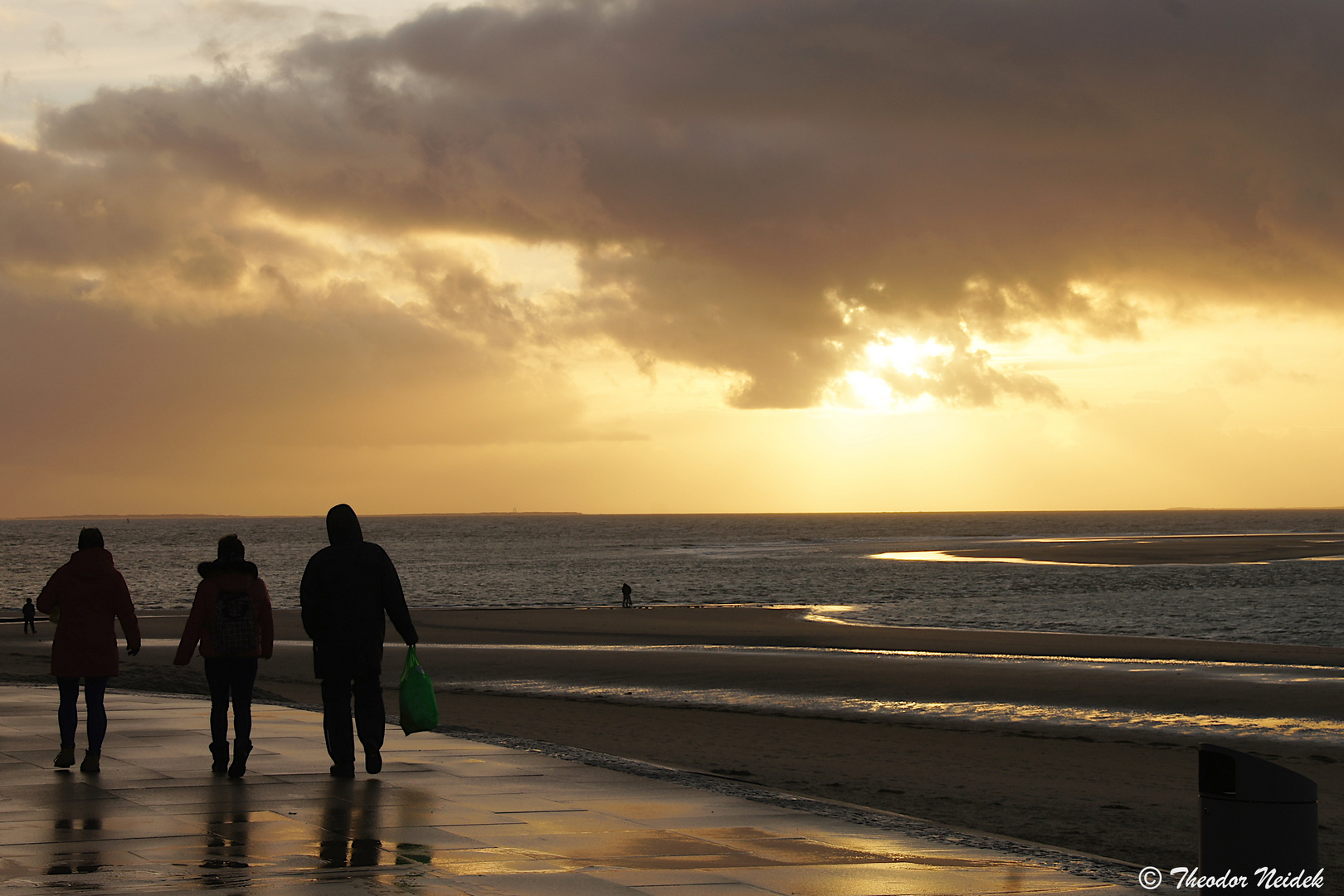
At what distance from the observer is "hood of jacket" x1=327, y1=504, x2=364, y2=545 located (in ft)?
32.8

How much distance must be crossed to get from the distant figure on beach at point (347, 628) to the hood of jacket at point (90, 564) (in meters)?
1.75

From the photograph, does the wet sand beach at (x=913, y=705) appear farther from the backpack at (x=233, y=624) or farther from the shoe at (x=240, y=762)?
the backpack at (x=233, y=624)

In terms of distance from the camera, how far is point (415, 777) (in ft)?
32.8

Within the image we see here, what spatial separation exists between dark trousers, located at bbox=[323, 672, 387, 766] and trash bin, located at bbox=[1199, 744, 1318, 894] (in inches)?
266

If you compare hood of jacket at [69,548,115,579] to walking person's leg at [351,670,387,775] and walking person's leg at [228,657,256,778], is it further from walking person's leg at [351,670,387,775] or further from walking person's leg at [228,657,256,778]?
walking person's leg at [351,670,387,775]

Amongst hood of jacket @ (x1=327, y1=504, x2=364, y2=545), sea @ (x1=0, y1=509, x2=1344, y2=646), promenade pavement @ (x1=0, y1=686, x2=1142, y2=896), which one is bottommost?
sea @ (x1=0, y1=509, x2=1344, y2=646)

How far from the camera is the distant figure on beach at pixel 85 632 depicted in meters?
10.2

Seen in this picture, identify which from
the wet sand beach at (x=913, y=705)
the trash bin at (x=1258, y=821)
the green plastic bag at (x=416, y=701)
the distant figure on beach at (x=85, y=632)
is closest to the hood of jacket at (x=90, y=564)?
the distant figure on beach at (x=85, y=632)

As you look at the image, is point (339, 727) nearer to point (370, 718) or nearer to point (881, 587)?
point (370, 718)

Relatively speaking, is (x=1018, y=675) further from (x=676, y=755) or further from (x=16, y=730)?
(x=16, y=730)

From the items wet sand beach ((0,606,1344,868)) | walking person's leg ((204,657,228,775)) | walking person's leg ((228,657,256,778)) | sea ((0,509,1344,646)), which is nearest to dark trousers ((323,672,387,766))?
walking person's leg ((228,657,256,778))

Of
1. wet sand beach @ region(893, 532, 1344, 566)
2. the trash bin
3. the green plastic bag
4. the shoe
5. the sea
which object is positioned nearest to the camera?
the trash bin

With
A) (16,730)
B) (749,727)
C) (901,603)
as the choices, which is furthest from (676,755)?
(901,603)

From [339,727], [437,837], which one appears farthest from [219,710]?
[437,837]
